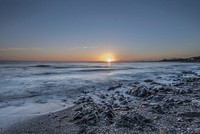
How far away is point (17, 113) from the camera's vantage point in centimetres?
654

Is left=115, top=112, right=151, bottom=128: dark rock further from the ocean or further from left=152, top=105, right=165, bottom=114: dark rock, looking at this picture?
the ocean

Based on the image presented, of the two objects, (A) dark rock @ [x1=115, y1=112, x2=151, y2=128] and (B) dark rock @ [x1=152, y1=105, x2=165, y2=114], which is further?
(B) dark rock @ [x1=152, y1=105, x2=165, y2=114]

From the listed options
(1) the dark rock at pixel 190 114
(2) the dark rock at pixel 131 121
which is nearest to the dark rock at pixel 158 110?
(1) the dark rock at pixel 190 114

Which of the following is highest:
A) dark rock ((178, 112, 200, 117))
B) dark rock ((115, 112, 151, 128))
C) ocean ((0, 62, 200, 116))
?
dark rock ((115, 112, 151, 128))

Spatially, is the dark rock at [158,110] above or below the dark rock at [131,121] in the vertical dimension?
below

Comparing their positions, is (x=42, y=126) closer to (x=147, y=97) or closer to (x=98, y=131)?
(x=98, y=131)

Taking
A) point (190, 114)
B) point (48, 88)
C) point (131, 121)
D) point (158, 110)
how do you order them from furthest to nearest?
point (48, 88), point (158, 110), point (190, 114), point (131, 121)

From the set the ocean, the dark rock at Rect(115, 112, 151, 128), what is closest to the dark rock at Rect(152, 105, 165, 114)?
the dark rock at Rect(115, 112, 151, 128)

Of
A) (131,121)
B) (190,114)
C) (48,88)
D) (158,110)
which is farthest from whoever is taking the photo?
(48,88)

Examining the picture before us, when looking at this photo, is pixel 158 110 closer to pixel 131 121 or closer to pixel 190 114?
pixel 190 114

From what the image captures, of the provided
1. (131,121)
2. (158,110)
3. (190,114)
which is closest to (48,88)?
(158,110)

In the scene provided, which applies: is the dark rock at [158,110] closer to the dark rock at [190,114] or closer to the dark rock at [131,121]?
the dark rock at [190,114]

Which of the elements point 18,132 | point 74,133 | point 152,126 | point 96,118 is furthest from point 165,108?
point 18,132

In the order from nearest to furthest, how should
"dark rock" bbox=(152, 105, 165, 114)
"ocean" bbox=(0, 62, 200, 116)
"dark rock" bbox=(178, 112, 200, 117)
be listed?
"dark rock" bbox=(178, 112, 200, 117) < "dark rock" bbox=(152, 105, 165, 114) < "ocean" bbox=(0, 62, 200, 116)
